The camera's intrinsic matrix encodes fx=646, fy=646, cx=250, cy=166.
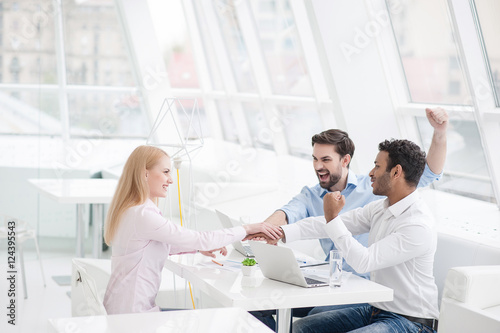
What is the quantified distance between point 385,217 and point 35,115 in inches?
166

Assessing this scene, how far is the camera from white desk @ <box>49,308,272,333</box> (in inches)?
72.5

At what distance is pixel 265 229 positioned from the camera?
2.93 metres

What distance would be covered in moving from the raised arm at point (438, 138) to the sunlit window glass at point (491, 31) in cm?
94

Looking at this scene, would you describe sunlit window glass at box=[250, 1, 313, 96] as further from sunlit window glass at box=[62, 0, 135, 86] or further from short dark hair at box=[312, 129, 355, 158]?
short dark hair at box=[312, 129, 355, 158]

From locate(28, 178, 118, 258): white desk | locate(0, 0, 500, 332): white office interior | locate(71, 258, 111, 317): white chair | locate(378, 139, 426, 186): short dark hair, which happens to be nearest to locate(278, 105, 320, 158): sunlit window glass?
locate(0, 0, 500, 332): white office interior

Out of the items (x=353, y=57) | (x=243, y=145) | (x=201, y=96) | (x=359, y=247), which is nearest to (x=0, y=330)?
(x=359, y=247)

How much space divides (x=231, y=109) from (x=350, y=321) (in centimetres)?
540

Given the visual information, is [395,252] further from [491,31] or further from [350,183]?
[491,31]

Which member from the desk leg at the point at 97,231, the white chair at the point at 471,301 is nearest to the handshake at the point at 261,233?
the white chair at the point at 471,301

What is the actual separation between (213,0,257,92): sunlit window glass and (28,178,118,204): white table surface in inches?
105

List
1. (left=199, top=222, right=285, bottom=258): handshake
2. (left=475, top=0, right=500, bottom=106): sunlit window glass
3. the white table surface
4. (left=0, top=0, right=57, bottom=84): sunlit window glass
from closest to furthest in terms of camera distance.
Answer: (left=199, top=222, right=285, bottom=258): handshake, (left=475, top=0, right=500, bottom=106): sunlit window glass, the white table surface, (left=0, top=0, right=57, bottom=84): sunlit window glass

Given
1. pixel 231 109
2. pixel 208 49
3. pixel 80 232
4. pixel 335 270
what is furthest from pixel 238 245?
pixel 208 49

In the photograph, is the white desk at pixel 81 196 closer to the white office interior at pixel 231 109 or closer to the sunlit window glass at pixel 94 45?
the white office interior at pixel 231 109

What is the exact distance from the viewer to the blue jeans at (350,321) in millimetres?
2551
